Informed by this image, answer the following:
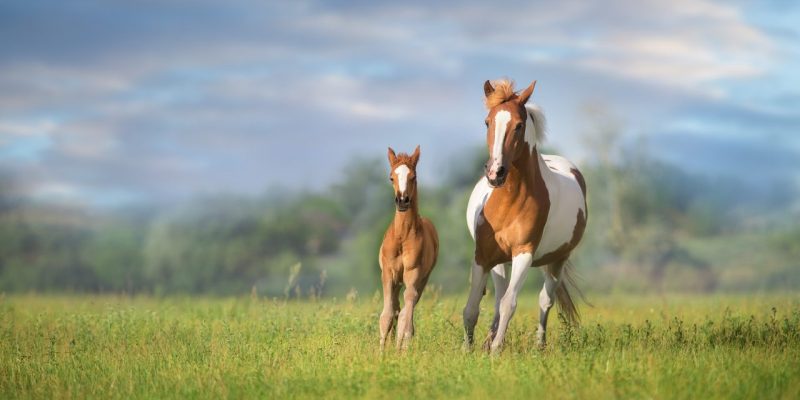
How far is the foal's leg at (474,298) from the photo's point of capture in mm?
9867

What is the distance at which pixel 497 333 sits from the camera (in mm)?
9758

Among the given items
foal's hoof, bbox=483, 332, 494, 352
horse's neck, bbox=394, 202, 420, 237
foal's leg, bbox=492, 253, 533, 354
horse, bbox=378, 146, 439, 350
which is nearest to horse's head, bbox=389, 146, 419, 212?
horse, bbox=378, 146, 439, 350

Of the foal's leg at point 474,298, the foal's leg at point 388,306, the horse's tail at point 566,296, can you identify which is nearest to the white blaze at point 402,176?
the foal's leg at point 388,306

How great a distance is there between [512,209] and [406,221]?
119cm

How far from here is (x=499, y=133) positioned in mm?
9141

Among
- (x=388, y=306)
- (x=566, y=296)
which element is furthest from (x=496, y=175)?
(x=566, y=296)

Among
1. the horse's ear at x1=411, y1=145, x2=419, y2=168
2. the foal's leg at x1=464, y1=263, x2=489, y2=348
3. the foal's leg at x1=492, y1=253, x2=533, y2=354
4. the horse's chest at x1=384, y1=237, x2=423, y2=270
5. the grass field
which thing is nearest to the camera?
the grass field

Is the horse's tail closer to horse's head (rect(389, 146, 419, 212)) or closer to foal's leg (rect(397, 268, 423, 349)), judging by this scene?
foal's leg (rect(397, 268, 423, 349))

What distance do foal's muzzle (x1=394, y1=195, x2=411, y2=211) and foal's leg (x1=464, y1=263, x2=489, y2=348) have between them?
1202 millimetres

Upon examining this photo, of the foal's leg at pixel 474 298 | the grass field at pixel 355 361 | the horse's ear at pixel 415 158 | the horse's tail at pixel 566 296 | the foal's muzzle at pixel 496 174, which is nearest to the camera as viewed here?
the grass field at pixel 355 361

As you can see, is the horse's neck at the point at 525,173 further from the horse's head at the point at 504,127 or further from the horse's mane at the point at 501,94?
the horse's mane at the point at 501,94

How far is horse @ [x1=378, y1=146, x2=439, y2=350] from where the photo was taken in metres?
9.25

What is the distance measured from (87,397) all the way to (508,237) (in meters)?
4.58

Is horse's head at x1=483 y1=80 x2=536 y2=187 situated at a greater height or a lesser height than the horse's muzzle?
greater
